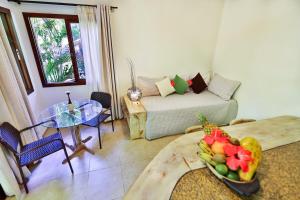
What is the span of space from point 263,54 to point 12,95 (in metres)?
3.41

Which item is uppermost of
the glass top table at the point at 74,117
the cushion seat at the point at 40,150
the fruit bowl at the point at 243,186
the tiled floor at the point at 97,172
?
the fruit bowl at the point at 243,186

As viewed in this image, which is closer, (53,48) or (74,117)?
(74,117)

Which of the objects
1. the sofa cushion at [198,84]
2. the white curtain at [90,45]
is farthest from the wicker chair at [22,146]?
the sofa cushion at [198,84]

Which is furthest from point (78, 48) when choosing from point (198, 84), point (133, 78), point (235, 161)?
point (235, 161)

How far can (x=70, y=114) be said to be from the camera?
2113 mm

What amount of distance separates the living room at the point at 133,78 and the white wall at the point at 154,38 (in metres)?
0.02

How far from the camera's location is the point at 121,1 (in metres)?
2.69

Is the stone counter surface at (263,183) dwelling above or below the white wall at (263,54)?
below

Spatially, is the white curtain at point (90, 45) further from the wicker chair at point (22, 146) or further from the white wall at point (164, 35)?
the wicker chair at point (22, 146)

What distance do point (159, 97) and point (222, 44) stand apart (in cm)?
173

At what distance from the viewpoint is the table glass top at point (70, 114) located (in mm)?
1922

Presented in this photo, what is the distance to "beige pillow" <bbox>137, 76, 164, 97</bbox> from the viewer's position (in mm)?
3072

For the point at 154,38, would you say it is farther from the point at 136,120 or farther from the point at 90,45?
the point at 136,120

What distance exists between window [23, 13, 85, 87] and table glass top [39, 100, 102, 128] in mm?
850
